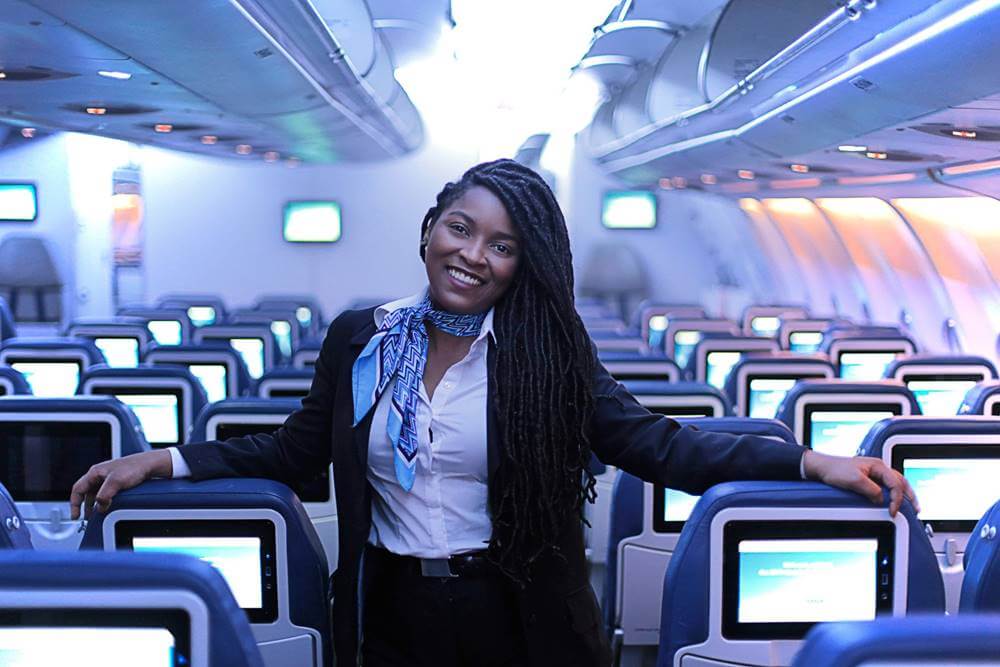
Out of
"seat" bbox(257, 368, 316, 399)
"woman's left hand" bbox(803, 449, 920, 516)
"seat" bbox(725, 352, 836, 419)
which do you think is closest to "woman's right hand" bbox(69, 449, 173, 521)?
"woman's left hand" bbox(803, 449, 920, 516)

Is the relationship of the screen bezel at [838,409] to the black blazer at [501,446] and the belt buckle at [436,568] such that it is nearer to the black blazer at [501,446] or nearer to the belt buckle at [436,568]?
the black blazer at [501,446]

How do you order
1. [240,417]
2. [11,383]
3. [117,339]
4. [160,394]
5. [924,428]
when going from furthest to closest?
[117,339], [160,394], [11,383], [240,417], [924,428]

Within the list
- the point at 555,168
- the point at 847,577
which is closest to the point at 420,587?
the point at 847,577

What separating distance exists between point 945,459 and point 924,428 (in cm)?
17

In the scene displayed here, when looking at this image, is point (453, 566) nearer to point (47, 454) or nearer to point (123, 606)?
point (123, 606)

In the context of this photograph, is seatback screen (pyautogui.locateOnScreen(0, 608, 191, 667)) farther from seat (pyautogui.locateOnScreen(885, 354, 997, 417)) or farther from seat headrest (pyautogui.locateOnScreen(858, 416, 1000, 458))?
seat (pyautogui.locateOnScreen(885, 354, 997, 417))

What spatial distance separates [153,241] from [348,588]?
19.5m

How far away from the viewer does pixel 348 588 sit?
247 centimetres

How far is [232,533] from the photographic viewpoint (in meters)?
2.78

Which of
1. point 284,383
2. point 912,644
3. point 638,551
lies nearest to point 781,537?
point 912,644

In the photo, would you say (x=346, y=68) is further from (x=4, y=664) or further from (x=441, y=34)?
(x=4, y=664)

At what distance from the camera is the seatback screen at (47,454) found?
4.52 m

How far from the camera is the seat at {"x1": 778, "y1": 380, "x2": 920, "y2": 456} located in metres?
5.63

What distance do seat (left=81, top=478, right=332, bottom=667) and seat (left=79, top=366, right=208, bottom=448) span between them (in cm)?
339
